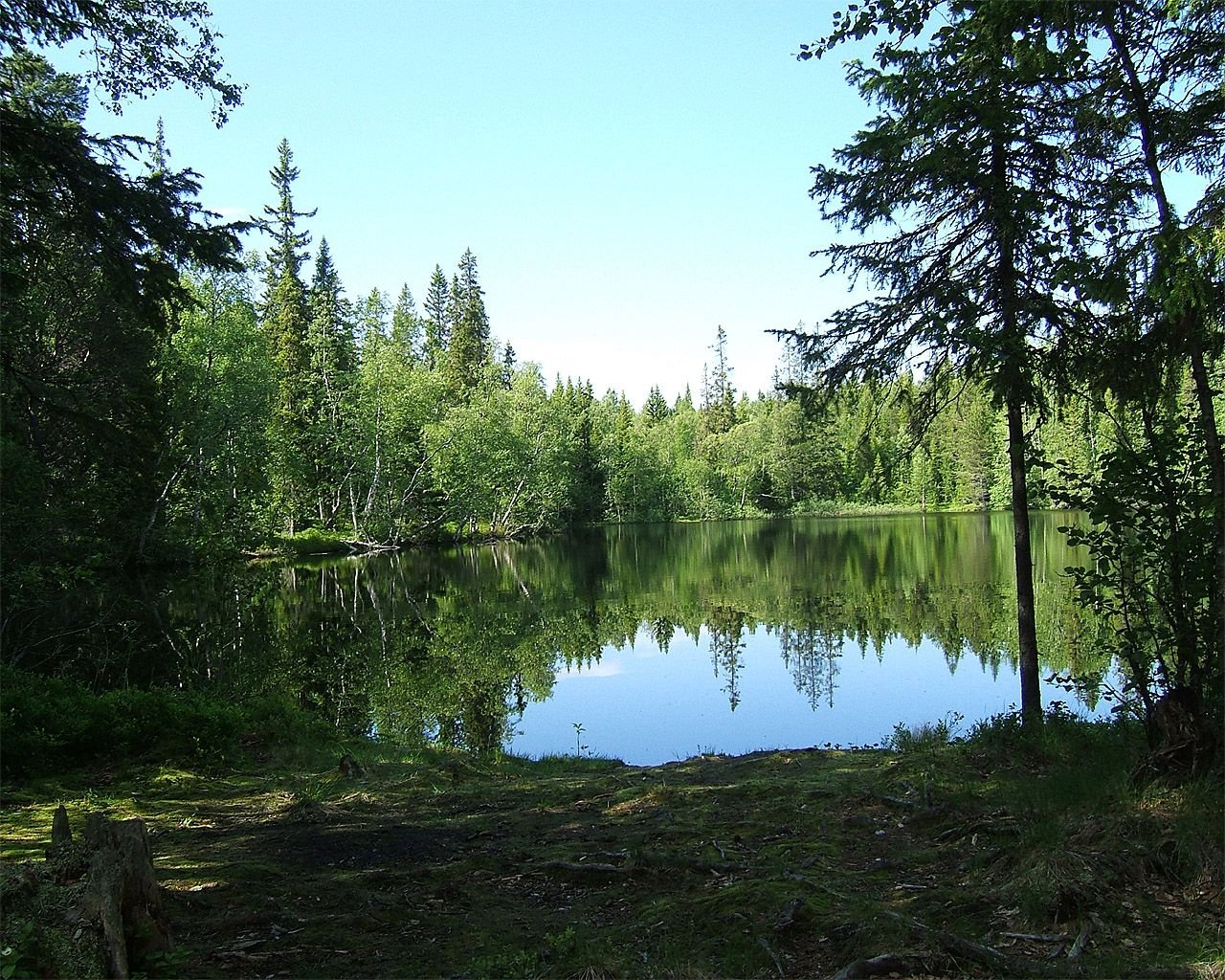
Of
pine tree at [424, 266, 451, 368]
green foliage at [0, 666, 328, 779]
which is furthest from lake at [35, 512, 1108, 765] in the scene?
pine tree at [424, 266, 451, 368]

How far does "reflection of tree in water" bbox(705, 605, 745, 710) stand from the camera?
16.8 meters

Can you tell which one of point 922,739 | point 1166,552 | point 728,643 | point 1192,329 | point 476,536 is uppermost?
point 1192,329

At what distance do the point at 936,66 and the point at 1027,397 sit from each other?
12.5ft

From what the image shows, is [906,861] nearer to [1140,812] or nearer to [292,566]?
[1140,812]

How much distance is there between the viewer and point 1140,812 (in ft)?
16.8

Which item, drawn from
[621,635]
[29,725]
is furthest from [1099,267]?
[621,635]

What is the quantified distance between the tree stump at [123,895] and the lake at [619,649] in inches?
345

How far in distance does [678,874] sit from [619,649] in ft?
50.7

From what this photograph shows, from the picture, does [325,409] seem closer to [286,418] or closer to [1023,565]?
[286,418]

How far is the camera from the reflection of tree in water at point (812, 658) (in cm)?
1591

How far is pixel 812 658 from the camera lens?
1841 centimetres

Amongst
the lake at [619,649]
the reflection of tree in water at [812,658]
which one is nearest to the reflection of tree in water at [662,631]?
the lake at [619,649]

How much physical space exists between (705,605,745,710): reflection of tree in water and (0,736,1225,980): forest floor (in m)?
8.39

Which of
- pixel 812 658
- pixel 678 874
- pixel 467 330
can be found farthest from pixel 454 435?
pixel 678 874
